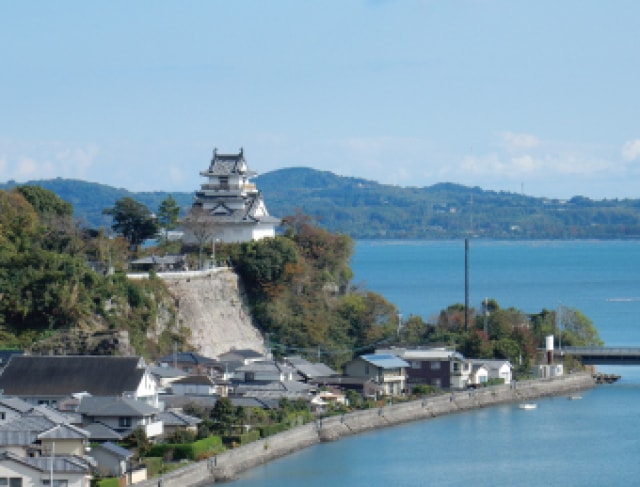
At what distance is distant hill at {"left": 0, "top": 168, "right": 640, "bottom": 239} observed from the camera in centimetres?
15225

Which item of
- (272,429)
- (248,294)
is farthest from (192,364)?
(248,294)

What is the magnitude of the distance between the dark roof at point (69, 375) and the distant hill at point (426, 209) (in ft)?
381

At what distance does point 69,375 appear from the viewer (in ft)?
80.5

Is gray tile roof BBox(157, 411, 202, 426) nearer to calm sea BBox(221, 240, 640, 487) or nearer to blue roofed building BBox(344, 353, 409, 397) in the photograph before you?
calm sea BBox(221, 240, 640, 487)

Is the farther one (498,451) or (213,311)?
(213,311)

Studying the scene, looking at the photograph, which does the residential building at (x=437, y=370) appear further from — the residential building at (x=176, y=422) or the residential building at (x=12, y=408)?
the residential building at (x=12, y=408)

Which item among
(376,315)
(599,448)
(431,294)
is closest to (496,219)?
(431,294)

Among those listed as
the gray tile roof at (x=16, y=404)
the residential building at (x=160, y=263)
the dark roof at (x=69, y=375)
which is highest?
the residential building at (x=160, y=263)

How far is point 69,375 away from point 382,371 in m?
8.35

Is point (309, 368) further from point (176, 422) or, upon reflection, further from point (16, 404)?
point (16, 404)

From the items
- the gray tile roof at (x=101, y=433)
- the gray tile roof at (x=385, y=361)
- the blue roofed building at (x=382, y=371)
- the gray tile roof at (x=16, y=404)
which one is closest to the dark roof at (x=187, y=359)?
the blue roofed building at (x=382, y=371)

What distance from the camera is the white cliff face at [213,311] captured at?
31.9m

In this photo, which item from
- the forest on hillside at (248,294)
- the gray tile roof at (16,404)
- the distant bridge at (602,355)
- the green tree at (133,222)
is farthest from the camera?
the green tree at (133,222)

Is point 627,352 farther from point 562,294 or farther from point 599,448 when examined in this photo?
point 562,294
